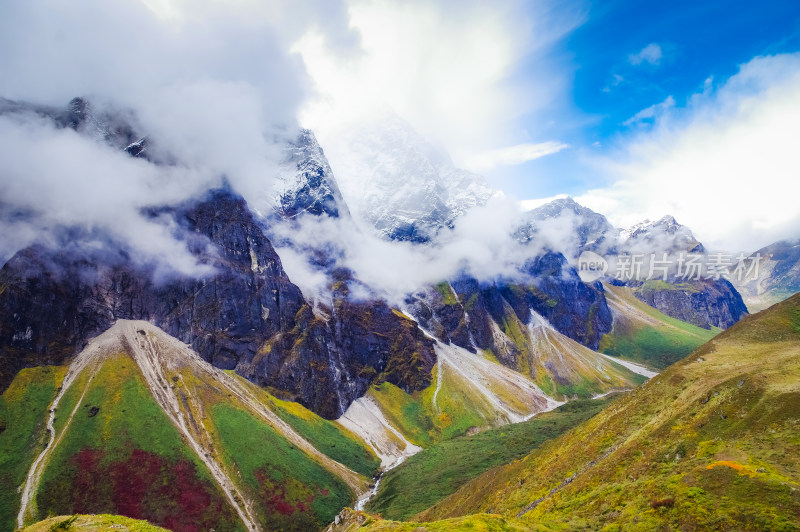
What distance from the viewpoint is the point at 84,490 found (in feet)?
480

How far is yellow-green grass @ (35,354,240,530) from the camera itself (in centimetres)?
14362

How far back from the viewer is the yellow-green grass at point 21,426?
455ft

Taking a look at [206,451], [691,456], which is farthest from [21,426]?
[691,456]

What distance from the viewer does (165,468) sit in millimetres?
159625

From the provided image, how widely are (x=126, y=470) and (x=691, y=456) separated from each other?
18577 centimetres

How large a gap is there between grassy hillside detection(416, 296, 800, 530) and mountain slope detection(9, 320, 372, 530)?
271 ft

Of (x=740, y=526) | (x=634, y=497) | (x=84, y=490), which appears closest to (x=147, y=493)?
(x=84, y=490)

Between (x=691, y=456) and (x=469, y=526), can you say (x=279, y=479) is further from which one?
(x=691, y=456)

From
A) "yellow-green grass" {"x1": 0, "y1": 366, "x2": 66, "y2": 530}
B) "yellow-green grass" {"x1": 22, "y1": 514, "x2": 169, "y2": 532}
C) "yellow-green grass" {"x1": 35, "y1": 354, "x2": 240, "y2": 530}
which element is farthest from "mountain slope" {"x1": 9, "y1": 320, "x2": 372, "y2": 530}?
"yellow-green grass" {"x1": 22, "y1": 514, "x2": 169, "y2": 532}

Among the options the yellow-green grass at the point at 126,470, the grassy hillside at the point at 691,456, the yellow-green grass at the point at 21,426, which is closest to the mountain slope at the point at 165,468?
the yellow-green grass at the point at 126,470

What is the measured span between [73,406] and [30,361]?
132ft

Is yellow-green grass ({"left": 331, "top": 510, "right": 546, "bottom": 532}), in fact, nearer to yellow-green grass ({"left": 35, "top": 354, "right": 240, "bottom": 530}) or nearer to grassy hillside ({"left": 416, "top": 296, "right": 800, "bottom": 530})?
grassy hillside ({"left": 416, "top": 296, "right": 800, "bottom": 530})

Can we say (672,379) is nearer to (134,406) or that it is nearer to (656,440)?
(656,440)

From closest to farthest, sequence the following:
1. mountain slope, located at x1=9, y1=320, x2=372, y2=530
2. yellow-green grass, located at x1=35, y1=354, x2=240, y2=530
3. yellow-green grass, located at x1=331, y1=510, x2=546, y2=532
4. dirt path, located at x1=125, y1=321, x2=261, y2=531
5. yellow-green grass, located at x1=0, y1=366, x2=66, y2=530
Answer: yellow-green grass, located at x1=331, y1=510, x2=546, y2=532 < yellow-green grass, located at x1=0, y1=366, x2=66, y2=530 < yellow-green grass, located at x1=35, y1=354, x2=240, y2=530 < mountain slope, located at x1=9, y1=320, x2=372, y2=530 < dirt path, located at x1=125, y1=321, x2=261, y2=531
